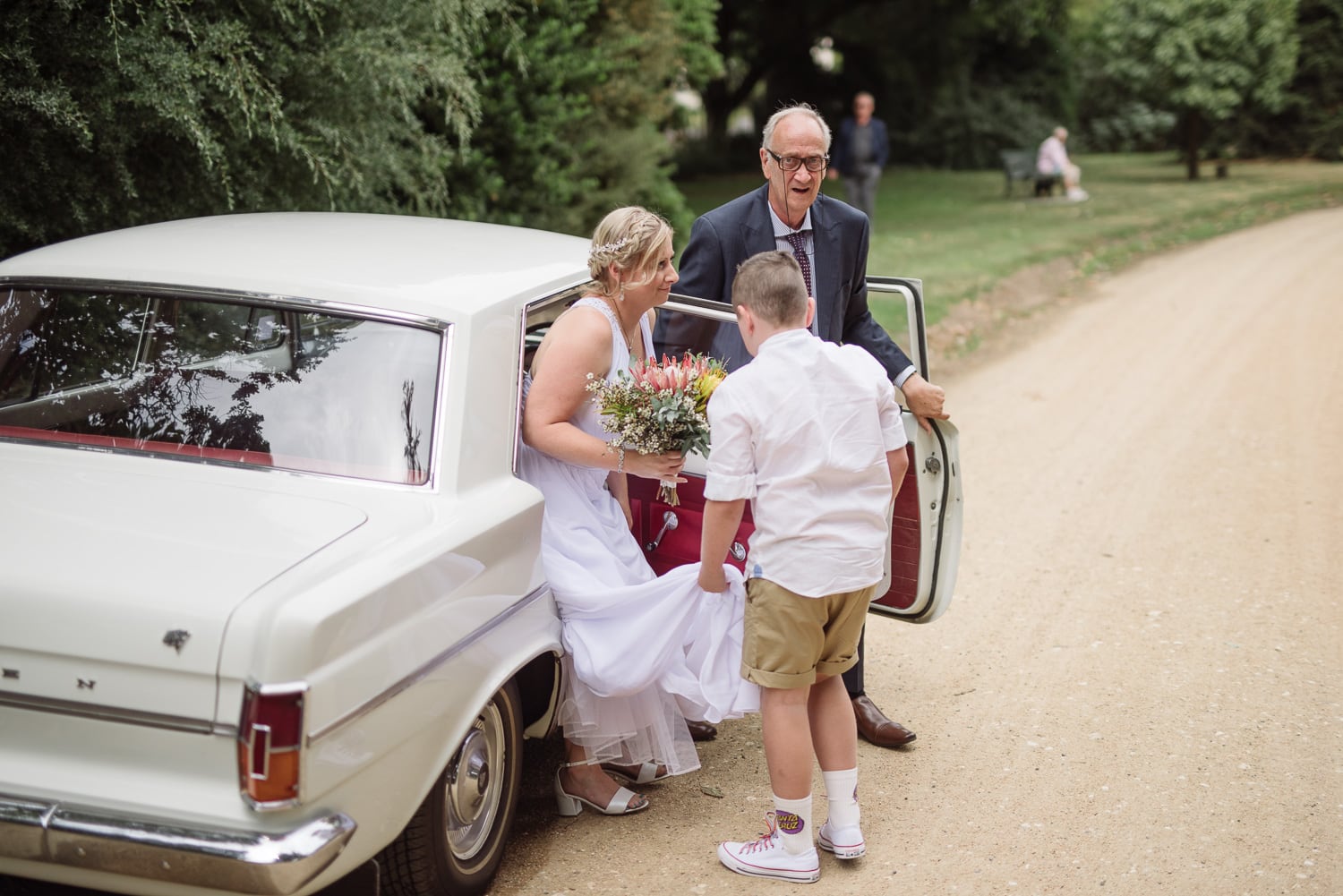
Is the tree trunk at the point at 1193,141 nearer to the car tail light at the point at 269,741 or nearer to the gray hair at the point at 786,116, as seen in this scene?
the gray hair at the point at 786,116

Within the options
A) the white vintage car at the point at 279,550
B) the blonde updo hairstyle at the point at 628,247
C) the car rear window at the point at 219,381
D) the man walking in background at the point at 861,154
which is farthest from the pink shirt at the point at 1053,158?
the car rear window at the point at 219,381

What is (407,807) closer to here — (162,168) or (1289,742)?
(1289,742)

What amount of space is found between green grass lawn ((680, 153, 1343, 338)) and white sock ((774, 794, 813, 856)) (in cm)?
891

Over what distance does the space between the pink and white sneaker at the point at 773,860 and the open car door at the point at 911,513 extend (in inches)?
40.9

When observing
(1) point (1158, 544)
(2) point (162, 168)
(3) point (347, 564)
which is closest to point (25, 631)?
(3) point (347, 564)

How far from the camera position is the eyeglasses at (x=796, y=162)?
14.4ft

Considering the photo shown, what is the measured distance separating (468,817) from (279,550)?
1.07 metres

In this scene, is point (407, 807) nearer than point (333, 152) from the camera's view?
Yes

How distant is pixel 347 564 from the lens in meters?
2.86

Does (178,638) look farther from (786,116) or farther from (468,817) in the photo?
(786,116)

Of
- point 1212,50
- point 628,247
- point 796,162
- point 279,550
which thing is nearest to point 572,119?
point 796,162

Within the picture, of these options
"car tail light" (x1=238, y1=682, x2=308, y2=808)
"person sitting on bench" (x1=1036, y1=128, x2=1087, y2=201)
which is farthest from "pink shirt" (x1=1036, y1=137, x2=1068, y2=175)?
"car tail light" (x1=238, y1=682, x2=308, y2=808)

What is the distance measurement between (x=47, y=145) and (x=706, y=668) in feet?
16.0

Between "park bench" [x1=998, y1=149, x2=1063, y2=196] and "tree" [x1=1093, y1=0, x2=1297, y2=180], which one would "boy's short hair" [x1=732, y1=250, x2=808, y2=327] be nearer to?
"park bench" [x1=998, y1=149, x2=1063, y2=196]
